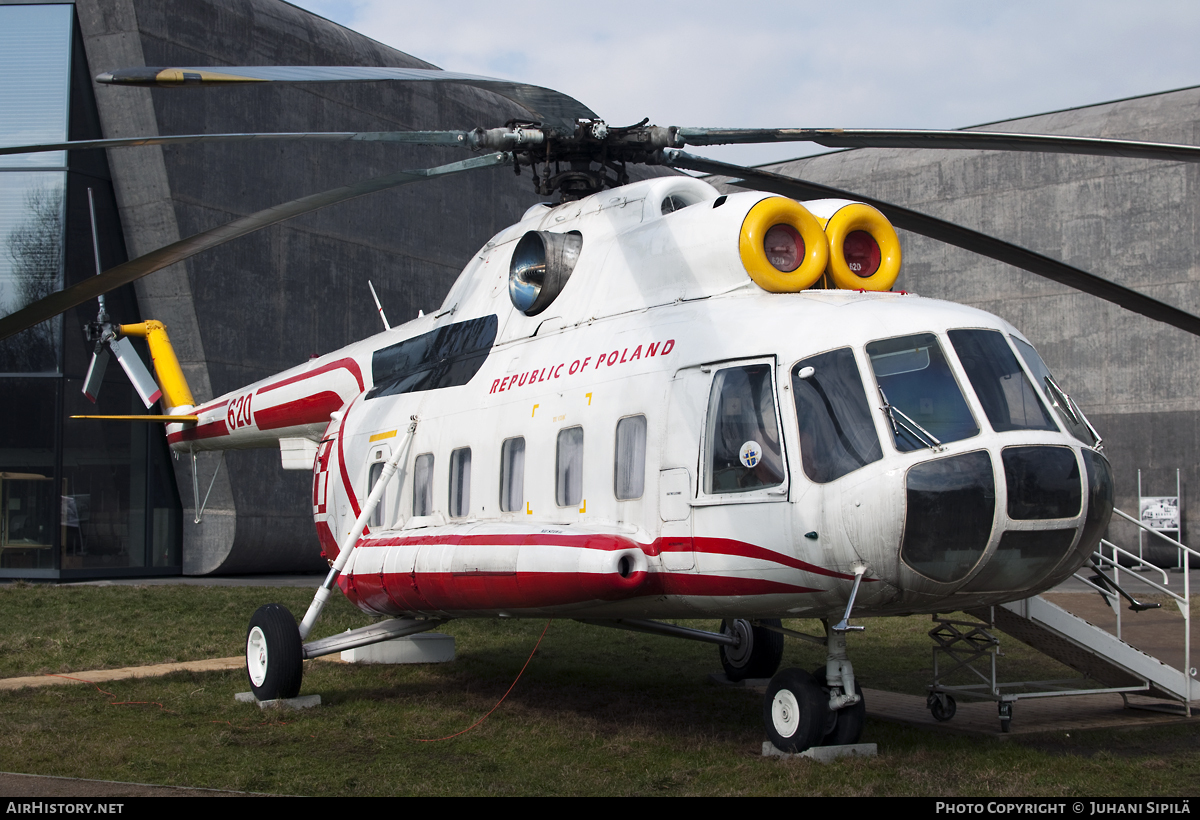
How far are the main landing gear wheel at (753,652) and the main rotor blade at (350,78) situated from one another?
6026mm

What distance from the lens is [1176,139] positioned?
29.1m

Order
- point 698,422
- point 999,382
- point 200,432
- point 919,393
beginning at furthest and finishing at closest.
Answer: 1. point 200,432
2. point 698,422
3. point 999,382
4. point 919,393

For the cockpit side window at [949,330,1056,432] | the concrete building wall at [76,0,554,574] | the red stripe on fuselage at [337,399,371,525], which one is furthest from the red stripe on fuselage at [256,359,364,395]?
the concrete building wall at [76,0,554,574]

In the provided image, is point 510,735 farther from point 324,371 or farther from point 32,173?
point 32,173

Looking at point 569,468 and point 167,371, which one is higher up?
point 167,371

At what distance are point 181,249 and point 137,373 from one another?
7.09m

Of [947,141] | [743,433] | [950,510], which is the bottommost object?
[950,510]

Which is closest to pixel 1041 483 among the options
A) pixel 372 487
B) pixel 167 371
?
pixel 372 487

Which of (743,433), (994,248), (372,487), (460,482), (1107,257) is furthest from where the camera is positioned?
(1107,257)

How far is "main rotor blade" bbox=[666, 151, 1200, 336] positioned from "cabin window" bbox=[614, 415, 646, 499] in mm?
2620

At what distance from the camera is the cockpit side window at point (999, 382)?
703 cm

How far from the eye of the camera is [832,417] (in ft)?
23.3
